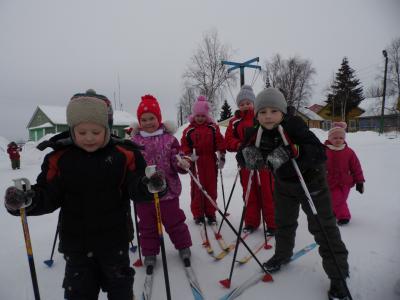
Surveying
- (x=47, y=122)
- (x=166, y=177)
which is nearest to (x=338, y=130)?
(x=166, y=177)

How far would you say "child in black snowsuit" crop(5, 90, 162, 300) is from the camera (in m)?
1.73

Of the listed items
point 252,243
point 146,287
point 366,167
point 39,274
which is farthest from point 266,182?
point 366,167

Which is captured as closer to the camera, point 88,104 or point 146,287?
point 88,104

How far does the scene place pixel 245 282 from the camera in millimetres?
2412

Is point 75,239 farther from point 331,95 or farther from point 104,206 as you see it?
point 331,95

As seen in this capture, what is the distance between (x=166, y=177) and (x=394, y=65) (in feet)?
105

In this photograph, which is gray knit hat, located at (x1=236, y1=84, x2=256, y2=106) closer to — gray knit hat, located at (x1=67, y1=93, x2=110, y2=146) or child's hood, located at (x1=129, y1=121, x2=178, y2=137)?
child's hood, located at (x1=129, y1=121, x2=178, y2=137)

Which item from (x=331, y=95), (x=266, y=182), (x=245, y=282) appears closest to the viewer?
(x=245, y=282)

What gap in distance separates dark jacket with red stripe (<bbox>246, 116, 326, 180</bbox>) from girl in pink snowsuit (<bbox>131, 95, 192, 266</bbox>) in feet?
3.48

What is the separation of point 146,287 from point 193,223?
5.96ft

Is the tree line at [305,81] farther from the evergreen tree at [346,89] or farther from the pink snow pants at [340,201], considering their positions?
the pink snow pants at [340,201]

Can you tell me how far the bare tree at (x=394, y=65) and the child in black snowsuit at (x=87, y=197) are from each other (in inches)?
1179

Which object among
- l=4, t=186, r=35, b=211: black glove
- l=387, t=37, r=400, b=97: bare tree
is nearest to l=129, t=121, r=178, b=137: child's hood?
l=4, t=186, r=35, b=211: black glove

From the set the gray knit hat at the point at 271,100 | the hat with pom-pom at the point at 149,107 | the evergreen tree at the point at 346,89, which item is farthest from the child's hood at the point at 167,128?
the evergreen tree at the point at 346,89
